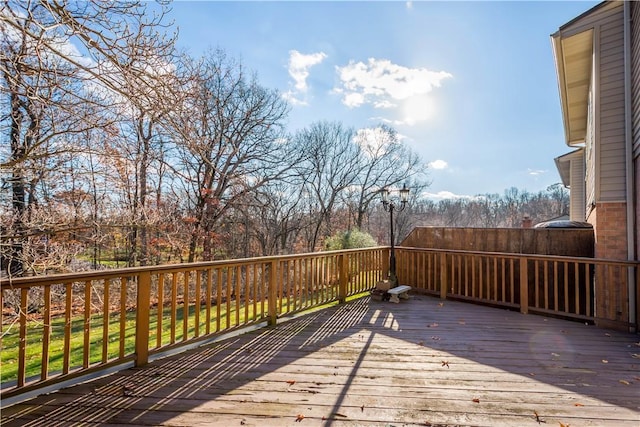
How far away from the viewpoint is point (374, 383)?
7.88 ft

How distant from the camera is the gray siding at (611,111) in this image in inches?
159

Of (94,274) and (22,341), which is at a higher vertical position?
(94,274)

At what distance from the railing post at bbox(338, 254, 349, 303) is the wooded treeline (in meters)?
2.50

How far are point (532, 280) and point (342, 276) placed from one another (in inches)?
141

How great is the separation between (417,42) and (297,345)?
676cm

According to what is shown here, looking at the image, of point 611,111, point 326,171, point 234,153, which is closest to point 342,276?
point 611,111

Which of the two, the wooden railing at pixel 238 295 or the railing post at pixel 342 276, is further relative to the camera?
the railing post at pixel 342 276

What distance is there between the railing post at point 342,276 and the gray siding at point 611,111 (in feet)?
12.2

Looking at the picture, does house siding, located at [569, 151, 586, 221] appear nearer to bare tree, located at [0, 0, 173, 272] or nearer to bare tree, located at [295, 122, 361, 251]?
bare tree, located at [295, 122, 361, 251]

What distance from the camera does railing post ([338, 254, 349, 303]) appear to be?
5047 mm

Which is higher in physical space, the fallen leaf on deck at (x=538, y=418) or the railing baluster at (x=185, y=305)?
the railing baluster at (x=185, y=305)

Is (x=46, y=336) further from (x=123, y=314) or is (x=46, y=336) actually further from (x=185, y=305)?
(x=185, y=305)

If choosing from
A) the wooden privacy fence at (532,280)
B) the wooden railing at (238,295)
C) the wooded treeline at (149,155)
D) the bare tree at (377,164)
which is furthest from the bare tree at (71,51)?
the bare tree at (377,164)

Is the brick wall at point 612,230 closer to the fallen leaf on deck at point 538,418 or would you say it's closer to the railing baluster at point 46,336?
the fallen leaf on deck at point 538,418
